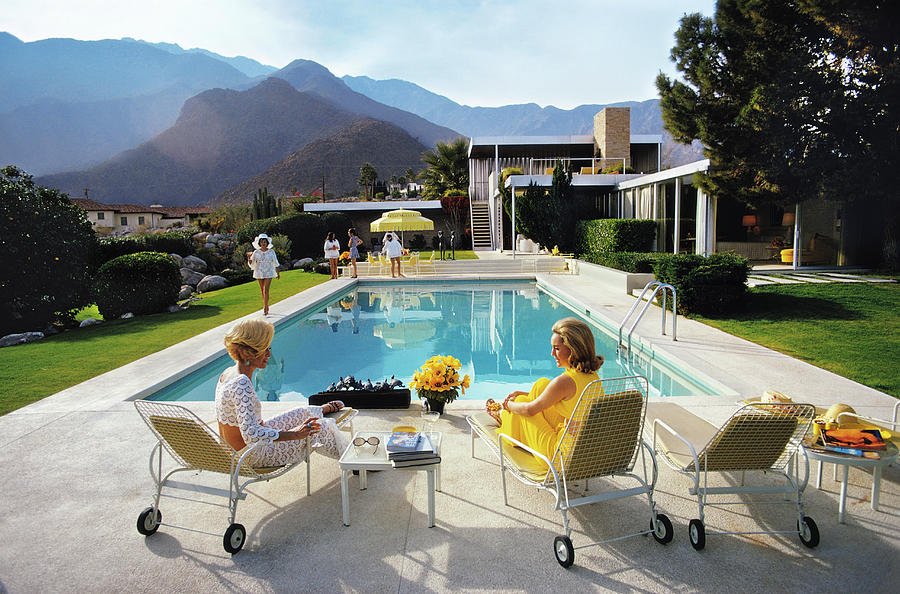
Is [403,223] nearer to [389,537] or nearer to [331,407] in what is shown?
[331,407]

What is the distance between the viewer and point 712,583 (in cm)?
265

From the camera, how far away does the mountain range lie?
79750 millimetres

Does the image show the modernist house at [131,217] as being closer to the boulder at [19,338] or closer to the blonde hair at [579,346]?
the boulder at [19,338]

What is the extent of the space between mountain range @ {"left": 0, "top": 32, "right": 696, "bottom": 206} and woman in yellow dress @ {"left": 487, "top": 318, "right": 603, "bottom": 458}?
1824 inches

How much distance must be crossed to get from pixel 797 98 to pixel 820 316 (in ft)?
21.8

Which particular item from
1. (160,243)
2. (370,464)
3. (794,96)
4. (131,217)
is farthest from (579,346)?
(131,217)

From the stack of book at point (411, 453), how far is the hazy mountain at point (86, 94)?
390 feet

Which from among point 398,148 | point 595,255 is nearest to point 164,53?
point 398,148

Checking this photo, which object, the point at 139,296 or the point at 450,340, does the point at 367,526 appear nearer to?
the point at 450,340

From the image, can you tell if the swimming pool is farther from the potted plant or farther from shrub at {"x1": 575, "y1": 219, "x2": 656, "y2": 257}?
shrub at {"x1": 575, "y1": 219, "x2": 656, "y2": 257}

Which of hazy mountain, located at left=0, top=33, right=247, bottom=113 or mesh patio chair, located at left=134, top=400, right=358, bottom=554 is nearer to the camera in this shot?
mesh patio chair, located at left=134, top=400, right=358, bottom=554

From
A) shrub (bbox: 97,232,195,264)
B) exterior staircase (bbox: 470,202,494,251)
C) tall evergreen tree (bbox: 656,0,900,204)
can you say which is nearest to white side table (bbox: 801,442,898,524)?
tall evergreen tree (bbox: 656,0,900,204)

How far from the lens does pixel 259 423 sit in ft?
10.3

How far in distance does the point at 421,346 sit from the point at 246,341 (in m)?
6.81
